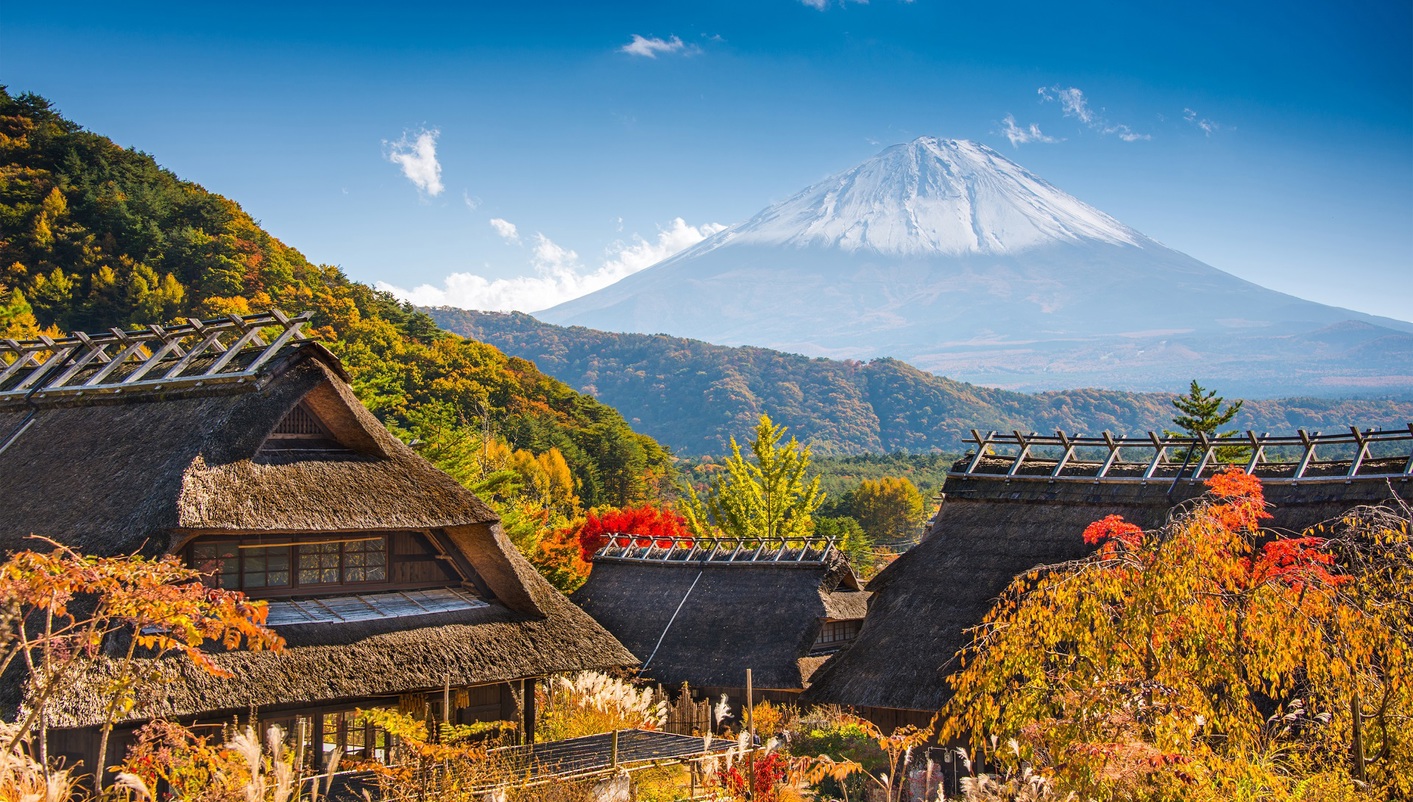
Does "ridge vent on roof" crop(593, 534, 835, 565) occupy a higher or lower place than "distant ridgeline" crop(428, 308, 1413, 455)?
lower

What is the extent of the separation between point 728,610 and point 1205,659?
16.7m

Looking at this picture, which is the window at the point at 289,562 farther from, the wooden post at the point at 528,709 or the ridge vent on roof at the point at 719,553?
the ridge vent on roof at the point at 719,553

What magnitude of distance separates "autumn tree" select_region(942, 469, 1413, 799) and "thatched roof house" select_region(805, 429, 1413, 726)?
5626mm

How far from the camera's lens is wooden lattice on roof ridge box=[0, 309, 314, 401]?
1581 cm

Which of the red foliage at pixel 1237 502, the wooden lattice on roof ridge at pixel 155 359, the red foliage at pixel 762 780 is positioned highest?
the wooden lattice on roof ridge at pixel 155 359

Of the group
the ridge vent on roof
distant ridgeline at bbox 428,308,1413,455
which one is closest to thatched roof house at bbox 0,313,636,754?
the ridge vent on roof

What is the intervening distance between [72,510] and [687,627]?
14.4 m

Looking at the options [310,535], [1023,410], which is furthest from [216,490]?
[1023,410]

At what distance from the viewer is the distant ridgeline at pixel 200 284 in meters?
55.2

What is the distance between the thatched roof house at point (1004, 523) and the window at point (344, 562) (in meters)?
6.49

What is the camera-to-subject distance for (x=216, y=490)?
14.0 meters

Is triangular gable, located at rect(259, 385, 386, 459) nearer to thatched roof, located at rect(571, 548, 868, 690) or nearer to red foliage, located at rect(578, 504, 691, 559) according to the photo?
thatched roof, located at rect(571, 548, 868, 690)

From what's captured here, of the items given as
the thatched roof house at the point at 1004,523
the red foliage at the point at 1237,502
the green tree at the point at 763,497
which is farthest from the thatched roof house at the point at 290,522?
the green tree at the point at 763,497

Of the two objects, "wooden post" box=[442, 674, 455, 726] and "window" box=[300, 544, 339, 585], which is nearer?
"wooden post" box=[442, 674, 455, 726]
